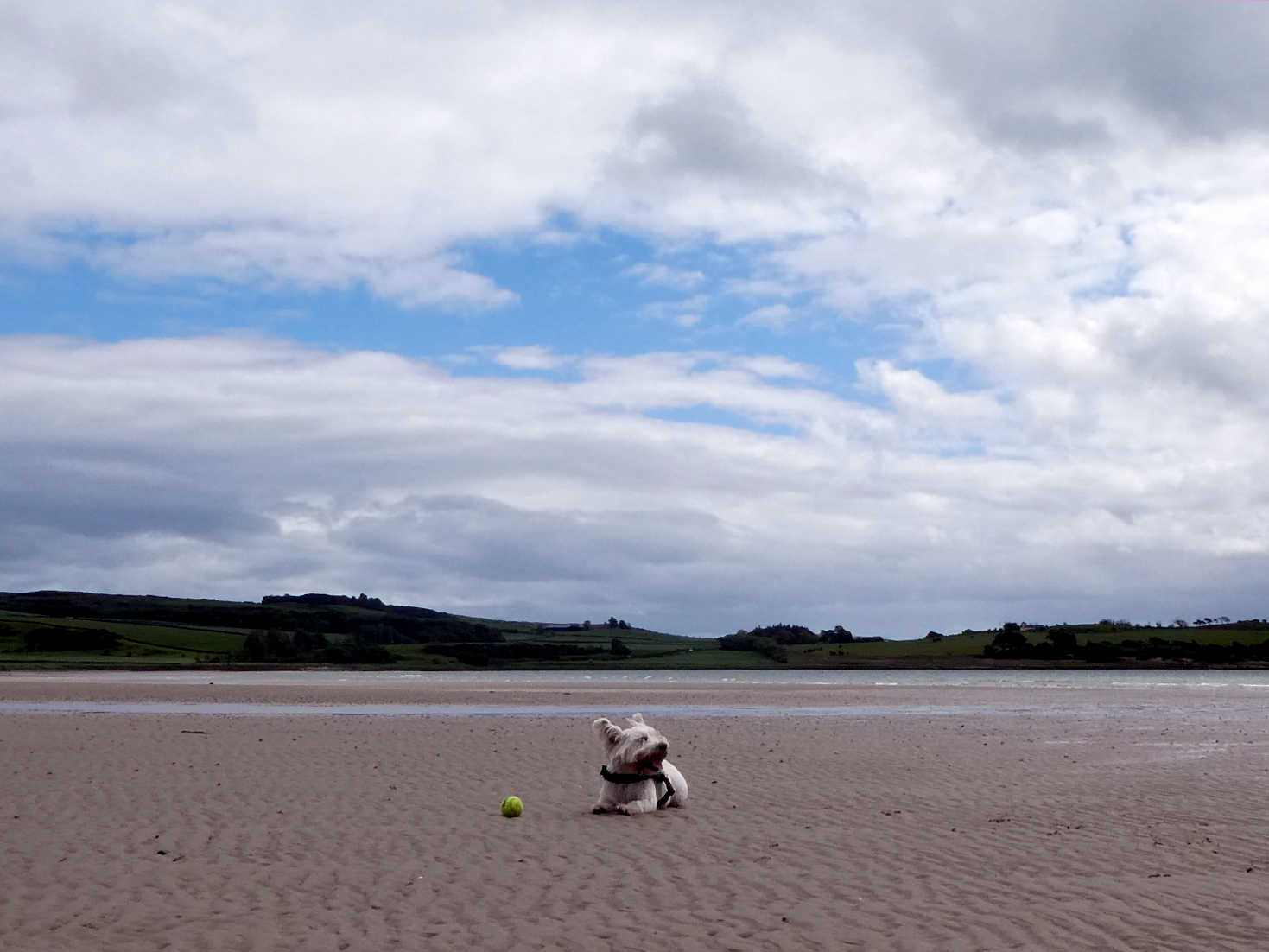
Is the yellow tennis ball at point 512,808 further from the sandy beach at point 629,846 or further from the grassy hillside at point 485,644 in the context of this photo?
the grassy hillside at point 485,644

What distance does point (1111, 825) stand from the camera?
1330 cm

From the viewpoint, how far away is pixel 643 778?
47.2ft

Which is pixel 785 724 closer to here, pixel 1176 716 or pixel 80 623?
pixel 1176 716

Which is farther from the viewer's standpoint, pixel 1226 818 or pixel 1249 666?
pixel 1249 666

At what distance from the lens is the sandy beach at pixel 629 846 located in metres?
8.88

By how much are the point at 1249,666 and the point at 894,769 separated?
110 m

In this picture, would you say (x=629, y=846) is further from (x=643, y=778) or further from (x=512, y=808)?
(x=512, y=808)

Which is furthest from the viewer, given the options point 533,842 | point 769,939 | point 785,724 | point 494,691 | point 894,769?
→ point 494,691

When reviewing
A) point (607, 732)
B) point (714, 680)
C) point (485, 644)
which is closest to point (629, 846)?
point (607, 732)

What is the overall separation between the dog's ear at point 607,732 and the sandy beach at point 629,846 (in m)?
1.02

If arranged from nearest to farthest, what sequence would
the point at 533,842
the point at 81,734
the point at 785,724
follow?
the point at 533,842 → the point at 81,734 → the point at 785,724

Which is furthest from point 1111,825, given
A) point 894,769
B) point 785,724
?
point 785,724

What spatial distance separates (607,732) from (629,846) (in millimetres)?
2648

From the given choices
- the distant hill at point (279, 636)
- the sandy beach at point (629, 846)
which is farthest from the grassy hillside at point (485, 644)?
the sandy beach at point (629, 846)
